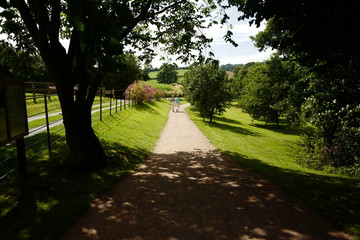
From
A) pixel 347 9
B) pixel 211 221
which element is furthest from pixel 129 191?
pixel 347 9

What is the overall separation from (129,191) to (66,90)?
3.55 metres

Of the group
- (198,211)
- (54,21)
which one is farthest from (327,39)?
(54,21)

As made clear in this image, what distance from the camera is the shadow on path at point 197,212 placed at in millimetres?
3773

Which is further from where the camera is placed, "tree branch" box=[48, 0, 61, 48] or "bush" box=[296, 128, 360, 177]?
"bush" box=[296, 128, 360, 177]

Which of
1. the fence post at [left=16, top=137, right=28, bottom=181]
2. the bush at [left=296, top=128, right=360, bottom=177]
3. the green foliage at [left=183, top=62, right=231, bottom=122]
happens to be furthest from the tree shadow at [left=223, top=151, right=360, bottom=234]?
the green foliage at [left=183, top=62, right=231, bottom=122]

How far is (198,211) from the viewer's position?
180 inches

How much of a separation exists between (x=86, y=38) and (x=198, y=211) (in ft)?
13.1

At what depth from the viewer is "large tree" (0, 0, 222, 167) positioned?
2658mm

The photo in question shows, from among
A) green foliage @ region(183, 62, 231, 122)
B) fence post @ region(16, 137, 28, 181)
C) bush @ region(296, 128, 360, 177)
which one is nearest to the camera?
fence post @ region(16, 137, 28, 181)

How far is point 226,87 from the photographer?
2309cm

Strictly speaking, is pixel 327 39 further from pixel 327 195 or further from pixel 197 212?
pixel 197 212

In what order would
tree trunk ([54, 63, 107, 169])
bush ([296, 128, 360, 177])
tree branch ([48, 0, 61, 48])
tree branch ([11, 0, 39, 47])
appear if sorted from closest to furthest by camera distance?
tree branch ([11, 0, 39, 47]) < tree branch ([48, 0, 61, 48]) < tree trunk ([54, 63, 107, 169]) < bush ([296, 128, 360, 177])

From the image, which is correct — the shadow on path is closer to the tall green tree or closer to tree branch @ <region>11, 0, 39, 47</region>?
the tall green tree

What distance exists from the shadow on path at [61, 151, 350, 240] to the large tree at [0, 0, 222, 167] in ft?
8.05
